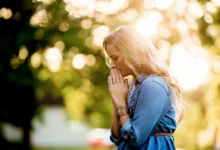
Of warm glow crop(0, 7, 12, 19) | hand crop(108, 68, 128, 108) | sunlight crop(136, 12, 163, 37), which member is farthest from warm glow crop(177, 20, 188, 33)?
hand crop(108, 68, 128, 108)

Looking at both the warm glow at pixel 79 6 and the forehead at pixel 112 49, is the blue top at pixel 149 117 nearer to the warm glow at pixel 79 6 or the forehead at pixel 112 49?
the forehead at pixel 112 49

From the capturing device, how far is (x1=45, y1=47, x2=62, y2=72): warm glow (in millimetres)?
16253

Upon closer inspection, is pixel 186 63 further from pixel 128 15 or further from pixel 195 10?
pixel 195 10

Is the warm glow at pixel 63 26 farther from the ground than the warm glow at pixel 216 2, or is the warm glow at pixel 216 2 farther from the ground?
the warm glow at pixel 63 26

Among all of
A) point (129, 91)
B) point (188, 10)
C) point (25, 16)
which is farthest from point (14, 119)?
point (129, 91)

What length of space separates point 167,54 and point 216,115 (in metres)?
1.66

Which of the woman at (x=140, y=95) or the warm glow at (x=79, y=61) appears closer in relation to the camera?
the woman at (x=140, y=95)

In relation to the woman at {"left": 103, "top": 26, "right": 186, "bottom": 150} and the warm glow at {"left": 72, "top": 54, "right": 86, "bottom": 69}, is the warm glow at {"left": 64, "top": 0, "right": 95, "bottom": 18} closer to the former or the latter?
the woman at {"left": 103, "top": 26, "right": 186, "bottom": 150}

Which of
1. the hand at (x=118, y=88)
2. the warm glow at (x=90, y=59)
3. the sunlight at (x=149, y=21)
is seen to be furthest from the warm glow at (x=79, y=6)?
the warm glow at (x=90, y=59)

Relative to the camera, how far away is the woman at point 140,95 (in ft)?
10.0

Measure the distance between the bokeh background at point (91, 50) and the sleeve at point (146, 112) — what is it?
2.02 ft

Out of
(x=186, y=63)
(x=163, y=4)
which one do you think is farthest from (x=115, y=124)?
(x=186, y=63)

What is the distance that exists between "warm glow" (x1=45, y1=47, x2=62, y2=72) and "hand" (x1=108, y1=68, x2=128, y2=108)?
1234 centimetres

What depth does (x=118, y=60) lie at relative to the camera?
3207mm
